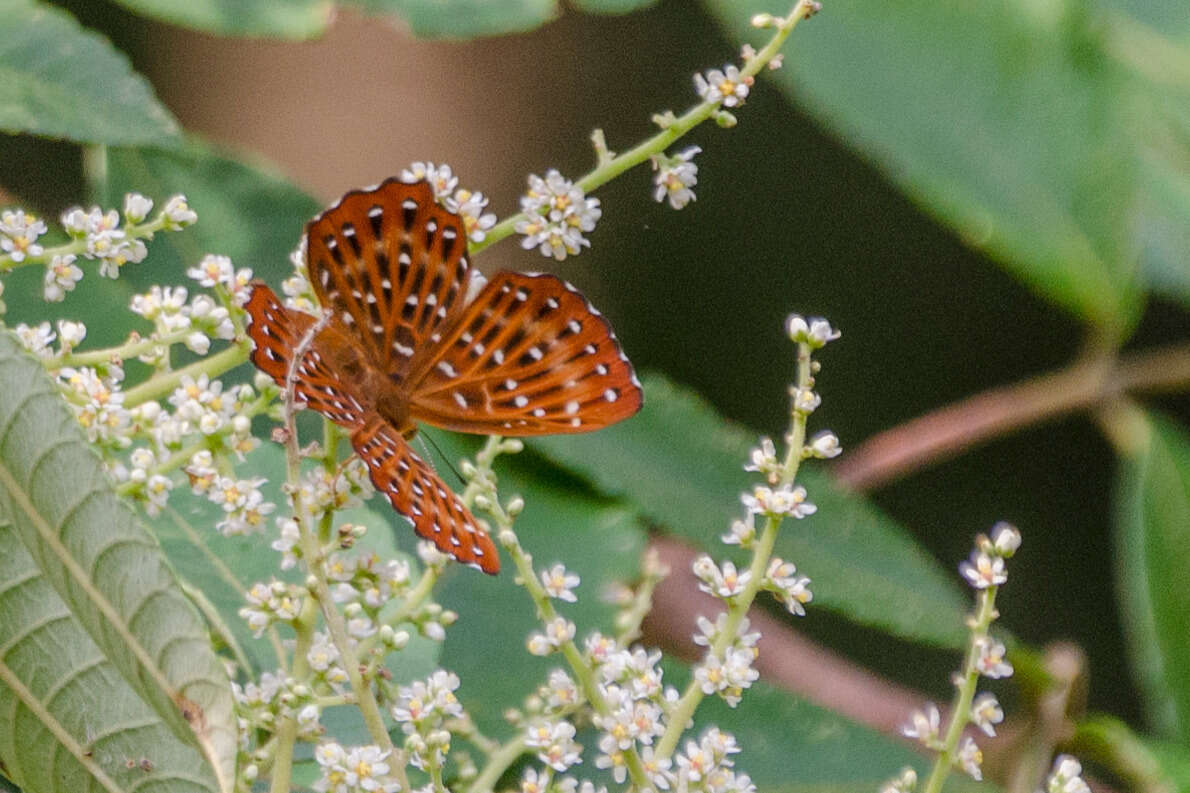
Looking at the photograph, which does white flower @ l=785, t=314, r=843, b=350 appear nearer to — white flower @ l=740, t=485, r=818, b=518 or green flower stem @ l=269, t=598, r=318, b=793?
white flower @ l=740, t=485, r=818, b=518

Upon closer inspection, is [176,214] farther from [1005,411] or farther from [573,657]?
[1005,411]

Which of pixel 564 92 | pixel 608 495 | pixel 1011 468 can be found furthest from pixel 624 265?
pixel 608 495

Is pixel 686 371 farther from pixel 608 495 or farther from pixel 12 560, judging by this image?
pixel 12 560

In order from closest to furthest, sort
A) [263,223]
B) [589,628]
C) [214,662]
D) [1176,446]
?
[214,662], [589,628], [263,223], [1176,446]

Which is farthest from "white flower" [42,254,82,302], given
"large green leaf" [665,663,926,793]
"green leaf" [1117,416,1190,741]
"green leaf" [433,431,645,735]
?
"green leaf" [1117,416,1190,741]

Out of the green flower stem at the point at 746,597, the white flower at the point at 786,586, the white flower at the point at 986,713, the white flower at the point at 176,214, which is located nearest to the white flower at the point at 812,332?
the green flower stem at the point at 746,597

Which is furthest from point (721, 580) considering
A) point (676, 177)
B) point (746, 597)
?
point (676, 177)
